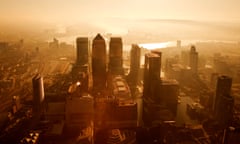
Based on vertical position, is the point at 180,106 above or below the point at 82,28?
below

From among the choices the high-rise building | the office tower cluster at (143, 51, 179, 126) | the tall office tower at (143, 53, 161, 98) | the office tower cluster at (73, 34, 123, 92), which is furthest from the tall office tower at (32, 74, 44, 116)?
the high-rise building

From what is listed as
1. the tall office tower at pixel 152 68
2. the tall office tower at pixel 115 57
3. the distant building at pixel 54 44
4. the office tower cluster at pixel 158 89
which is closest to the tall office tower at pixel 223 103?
the office tower cluster at pixel 158 89

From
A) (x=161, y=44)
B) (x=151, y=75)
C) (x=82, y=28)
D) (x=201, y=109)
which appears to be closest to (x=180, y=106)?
(x=201, y=109)

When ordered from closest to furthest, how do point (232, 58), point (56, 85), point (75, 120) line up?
point (75, 120)
point (56, 85)
point (232, 58)

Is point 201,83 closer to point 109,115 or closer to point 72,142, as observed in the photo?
point 109,115

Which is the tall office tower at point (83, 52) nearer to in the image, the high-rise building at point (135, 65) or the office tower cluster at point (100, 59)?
the office tower cluster at point (100, 59)

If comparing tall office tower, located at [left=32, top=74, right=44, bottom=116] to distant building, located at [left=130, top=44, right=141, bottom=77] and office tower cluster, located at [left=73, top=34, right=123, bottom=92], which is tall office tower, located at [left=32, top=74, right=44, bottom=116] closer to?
office tower cluster, located at [left=73, top=34, right=123, bottom=92]
